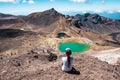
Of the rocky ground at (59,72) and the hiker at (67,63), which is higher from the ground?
the hiker at (67,63)

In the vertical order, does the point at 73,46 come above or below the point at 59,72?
below

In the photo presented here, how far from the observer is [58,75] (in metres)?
20.8

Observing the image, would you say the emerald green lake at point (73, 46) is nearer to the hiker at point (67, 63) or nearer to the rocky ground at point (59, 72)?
the rocky ground at point (59, 72)

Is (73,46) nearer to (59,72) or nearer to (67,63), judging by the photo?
(59,72)

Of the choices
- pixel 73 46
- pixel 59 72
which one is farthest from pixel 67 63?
pixel 73 46

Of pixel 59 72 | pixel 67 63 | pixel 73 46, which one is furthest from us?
pixel 73 46

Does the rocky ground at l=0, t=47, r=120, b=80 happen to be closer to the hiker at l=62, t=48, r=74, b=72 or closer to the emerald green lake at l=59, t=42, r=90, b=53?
the hiker at l=62, t=48, r=74, b=72

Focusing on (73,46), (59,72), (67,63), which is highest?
(67,63)

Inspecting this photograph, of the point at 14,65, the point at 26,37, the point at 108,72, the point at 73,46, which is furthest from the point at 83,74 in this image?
the point at 26,37

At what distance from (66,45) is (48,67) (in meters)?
101

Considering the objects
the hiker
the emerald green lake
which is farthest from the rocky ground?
the emerald green lake

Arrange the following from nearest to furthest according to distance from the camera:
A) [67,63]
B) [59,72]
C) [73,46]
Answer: [67,63], [59,72], [73,46]

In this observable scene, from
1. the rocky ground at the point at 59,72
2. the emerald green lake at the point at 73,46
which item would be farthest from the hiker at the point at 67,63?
the emerald green lake at the point at 73,46

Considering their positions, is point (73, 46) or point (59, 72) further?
point (73, 46)
